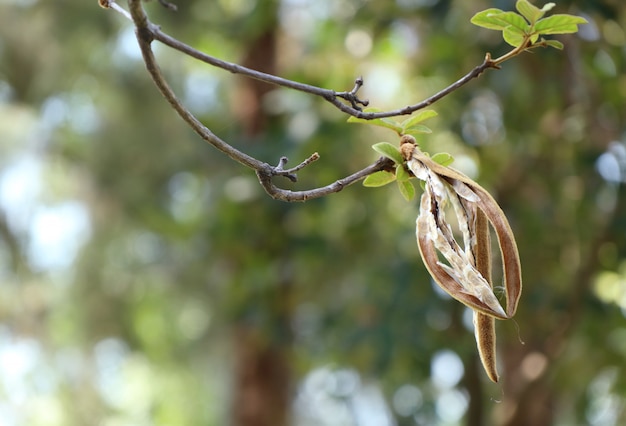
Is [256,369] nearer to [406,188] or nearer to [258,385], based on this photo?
[258,385]

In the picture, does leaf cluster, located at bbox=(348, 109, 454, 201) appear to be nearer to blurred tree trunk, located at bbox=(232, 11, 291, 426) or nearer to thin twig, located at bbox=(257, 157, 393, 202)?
thin twig, located at bbox=(257, 157, 393, 202)

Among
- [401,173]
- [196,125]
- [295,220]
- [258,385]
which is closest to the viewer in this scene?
[196,125]

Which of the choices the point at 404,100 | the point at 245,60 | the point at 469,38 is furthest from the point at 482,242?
the point at 245,60

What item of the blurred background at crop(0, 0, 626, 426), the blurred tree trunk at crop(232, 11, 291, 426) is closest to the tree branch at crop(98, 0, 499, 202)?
the blurred background at crop(0, 0, 626, 426)

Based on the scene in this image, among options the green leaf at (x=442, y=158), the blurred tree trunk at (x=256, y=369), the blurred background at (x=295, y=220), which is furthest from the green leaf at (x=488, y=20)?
the blurred tree trunk at (x=256, y=369)

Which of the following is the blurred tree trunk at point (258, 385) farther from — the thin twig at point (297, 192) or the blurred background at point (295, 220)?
the thin twig at point (297, 192)

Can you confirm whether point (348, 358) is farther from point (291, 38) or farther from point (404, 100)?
point (291, 38)

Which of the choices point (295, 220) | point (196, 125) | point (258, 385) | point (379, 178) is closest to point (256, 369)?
point (258, 385)
